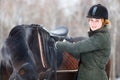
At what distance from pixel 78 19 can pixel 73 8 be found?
3101 mm

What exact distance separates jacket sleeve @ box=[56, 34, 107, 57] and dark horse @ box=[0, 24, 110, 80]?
38cm

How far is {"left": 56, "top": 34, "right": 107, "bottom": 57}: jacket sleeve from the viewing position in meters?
5.54

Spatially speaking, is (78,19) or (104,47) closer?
(104,47)

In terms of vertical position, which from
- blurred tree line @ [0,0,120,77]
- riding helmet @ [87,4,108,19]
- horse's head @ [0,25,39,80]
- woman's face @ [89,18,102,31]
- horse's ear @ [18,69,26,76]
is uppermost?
riding helmet @ [87,4,108,19]

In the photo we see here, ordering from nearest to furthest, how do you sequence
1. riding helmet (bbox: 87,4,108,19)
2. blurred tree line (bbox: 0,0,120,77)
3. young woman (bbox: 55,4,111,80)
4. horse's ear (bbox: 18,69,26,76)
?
1. horse's ear (bbox: 18,69,26,76)
2. young woman (bbox: 55,4,111,80)
3. riding helmet (bbox: 87,4,108,19)
4. blurred tree line (bbox: 0,0,120,77)

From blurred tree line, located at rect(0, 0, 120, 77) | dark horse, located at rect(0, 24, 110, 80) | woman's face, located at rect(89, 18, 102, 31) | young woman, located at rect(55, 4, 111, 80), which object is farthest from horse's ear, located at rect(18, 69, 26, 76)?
blurred tree line, located at rect(0, 0, 120, 77)

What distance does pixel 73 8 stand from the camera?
37.6m

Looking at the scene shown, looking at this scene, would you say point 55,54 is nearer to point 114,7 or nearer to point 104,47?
point 104,47

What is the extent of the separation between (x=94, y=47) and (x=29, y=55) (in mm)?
865

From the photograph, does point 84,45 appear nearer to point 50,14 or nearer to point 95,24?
point 95,24

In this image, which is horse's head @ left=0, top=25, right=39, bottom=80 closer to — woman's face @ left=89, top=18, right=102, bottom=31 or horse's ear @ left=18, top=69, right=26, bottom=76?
horse's ear @ left=18, top=69, right=26, bottom=76

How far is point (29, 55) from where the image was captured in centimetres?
559

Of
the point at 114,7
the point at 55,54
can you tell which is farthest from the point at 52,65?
the point at 114,7

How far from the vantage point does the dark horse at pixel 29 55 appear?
5.48 metres
